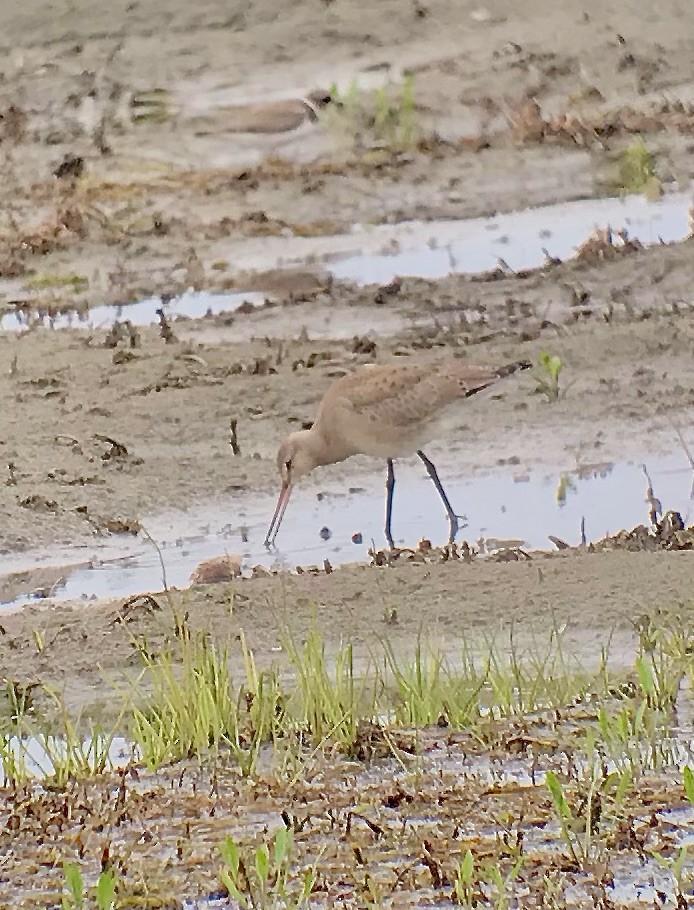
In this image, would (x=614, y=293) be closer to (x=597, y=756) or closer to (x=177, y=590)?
(x=177, y=590)

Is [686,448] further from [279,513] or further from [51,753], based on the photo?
[51,753]

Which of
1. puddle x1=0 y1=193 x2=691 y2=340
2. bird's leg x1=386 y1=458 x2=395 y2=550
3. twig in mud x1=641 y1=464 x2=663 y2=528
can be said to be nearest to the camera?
twig in mud x1=641 y1=464 x2=663 y2=528

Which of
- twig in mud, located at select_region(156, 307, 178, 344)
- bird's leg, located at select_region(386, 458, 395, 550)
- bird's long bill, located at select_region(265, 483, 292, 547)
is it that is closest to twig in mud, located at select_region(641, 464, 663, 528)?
bird's leg, located at select_region(386, 458, 395, 550)

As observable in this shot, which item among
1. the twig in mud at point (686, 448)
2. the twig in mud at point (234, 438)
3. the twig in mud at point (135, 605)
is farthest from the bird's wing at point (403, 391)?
the twig in mud at point (135, 605)

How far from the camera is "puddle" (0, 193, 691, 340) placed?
10.1 metres

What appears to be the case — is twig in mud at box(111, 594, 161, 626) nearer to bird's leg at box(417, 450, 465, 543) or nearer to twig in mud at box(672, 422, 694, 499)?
bird's leg at box(417, 450, 465, 543)

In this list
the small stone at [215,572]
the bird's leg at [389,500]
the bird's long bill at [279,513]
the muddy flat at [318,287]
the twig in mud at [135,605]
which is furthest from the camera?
the bird's long bill at [279,513]

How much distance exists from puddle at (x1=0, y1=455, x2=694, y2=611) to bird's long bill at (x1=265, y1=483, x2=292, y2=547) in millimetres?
30

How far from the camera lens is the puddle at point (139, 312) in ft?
32.7

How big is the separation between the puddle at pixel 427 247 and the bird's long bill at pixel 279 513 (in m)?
2.56

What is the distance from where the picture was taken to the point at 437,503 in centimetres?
761

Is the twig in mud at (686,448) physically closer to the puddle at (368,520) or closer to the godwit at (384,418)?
the puddle at (368,520)

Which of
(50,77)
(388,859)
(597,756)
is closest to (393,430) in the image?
(597,756)

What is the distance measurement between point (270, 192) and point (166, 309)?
2.06m
